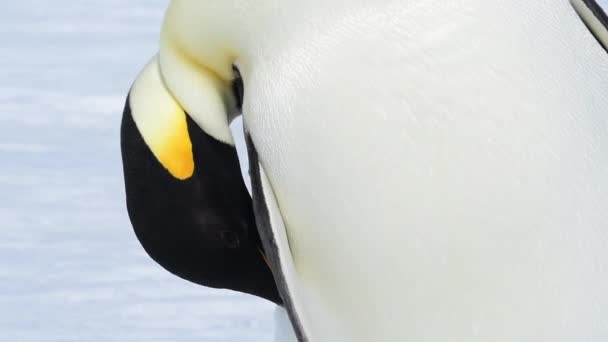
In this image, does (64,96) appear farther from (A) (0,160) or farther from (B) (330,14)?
(B) (330,14)

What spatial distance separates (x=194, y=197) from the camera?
236 centimetres

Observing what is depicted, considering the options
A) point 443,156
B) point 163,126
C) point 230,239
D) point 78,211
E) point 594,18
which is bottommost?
point 78,211

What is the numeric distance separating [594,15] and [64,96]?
3368 millimetres

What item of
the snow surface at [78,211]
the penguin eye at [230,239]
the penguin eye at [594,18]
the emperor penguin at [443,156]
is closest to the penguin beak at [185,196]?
the penguin eye at [230,239]

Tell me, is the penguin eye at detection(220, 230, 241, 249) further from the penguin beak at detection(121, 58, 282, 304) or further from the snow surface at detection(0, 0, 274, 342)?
the snow surface at detection(0, 0, 274, 342)

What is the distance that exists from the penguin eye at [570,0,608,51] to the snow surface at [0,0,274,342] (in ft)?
4.41

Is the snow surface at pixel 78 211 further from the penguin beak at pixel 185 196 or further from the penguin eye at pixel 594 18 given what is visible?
the penguin eye at pixel 594 18

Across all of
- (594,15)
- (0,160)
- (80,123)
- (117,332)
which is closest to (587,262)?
(594,15)

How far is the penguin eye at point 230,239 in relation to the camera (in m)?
2.40

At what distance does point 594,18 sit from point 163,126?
2.08 ft

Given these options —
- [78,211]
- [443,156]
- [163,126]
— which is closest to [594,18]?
[443,156]

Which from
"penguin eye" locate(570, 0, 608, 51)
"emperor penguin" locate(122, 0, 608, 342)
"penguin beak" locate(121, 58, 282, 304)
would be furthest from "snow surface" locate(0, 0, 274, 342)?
"penguin eye" locate(570, 0, 608, 51)

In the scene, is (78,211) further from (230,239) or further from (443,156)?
(443,156)

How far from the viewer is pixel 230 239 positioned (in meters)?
2.41
